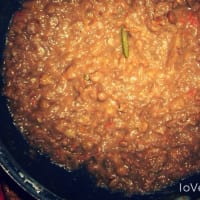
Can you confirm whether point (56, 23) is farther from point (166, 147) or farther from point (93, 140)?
point (166, 147)

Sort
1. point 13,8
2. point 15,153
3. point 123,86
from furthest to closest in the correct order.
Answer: point 13,8 < point 123,86 < point 15,153

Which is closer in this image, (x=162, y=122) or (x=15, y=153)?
(x=15, y=153)

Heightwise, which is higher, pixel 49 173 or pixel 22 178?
pixel 22 178

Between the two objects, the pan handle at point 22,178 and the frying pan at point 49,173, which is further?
the frying pan at point 49,173

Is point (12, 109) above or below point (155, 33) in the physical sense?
below

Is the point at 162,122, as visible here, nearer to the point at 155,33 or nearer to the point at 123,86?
the point at 123,86

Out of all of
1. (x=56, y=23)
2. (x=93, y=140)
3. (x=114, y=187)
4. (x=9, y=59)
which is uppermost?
(x=56, y=23)

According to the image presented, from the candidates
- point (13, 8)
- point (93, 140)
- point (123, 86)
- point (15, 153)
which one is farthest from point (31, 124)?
point (13, 8)

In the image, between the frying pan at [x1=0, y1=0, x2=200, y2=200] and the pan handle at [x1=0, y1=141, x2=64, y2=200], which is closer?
the pan handle at [x1=0, y1=141, x2=64, y2=200]

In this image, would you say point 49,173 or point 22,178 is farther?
point 49,173

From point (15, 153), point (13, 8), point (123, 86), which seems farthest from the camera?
point (13, 8)
